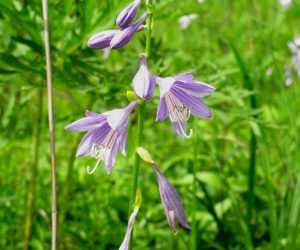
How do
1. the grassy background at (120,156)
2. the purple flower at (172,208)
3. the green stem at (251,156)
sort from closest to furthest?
the purple flower at (172,208)
the grassy background at (120,156)
the green stem at (251,156)

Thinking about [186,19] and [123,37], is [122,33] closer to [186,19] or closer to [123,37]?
[123,37]

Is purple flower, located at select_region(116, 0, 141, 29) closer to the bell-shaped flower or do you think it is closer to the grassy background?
the bell-shaped flower

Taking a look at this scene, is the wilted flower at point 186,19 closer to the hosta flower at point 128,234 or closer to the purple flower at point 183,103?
the purple flower at point 183,103

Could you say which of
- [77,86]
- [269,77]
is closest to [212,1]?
[269,77]

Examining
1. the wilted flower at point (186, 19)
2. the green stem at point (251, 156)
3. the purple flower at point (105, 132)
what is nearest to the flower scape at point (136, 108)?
the purple flower at point (105, 132)

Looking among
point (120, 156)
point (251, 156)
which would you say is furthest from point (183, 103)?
point (120, 156)

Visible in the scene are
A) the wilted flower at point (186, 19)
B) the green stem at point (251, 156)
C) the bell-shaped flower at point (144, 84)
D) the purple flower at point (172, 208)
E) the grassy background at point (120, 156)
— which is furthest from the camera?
the wilted flower at point (186, 19)

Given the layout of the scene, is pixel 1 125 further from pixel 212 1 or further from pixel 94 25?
pixel 212 1
